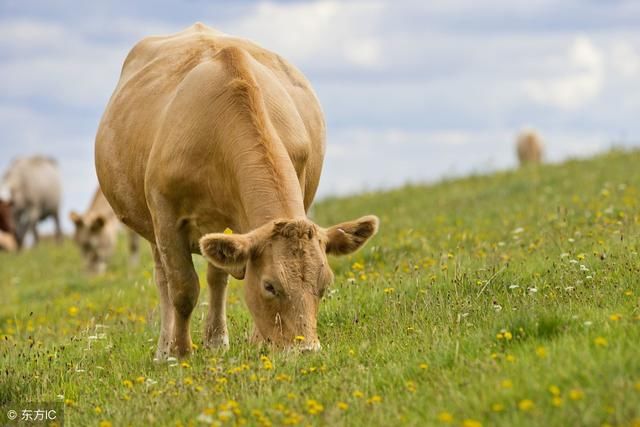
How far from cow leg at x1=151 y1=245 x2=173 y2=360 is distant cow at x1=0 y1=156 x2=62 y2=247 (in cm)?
2114

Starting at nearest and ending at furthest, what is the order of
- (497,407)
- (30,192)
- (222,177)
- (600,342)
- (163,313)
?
(497,407)
(600,342)
(222,177)
(163,313)
(30,192)

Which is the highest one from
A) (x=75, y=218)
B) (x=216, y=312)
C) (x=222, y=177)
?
(x=75, y=218)

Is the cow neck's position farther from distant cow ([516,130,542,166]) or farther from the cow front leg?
distant cow ([516,130,542,166])

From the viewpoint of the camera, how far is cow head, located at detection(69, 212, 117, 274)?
63.5 ft

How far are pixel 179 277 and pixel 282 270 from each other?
1.69 meters

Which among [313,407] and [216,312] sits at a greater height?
[216,312]

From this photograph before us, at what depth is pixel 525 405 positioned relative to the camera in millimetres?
4207

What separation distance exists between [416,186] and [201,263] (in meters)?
9.68

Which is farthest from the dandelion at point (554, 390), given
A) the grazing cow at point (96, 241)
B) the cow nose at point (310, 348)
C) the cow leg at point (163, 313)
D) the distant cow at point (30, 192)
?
the distant cow at point (30, 192)

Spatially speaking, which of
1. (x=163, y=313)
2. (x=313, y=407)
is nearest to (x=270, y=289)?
(x=313, y=407)

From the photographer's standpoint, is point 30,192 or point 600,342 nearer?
point 600,342

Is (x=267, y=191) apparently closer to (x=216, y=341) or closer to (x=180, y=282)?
(x=180, y=282)

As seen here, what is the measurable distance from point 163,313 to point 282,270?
275 cm

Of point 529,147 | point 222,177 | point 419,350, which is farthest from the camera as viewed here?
point 529,147
